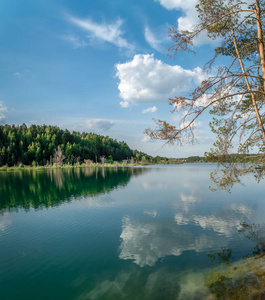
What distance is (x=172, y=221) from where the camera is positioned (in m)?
10.1

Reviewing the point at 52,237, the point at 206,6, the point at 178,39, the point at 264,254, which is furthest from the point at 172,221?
the point at 206,6

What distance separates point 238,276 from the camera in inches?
198

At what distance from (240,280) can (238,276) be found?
205 mm

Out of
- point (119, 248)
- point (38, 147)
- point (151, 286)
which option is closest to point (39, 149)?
point (38, 147)

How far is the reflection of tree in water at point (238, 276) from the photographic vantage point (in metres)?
4.32

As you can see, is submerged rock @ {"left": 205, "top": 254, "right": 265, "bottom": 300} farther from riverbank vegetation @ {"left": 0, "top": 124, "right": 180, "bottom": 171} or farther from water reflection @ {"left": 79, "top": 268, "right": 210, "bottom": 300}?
riverbank vegetation @ {"left": 0, "top": 124, "right": 180, "bottom": 171}

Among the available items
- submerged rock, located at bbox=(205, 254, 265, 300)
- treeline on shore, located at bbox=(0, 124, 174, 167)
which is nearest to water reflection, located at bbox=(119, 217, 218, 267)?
submerged rock, located at bbox=(205, 254, 265, 300)

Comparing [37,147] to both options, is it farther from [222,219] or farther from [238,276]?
[238,276]

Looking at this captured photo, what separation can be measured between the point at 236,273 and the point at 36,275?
5354mm

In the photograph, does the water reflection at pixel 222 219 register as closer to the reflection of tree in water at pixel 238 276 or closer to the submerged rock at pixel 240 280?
the reflection of tree in water at pixel 238 276

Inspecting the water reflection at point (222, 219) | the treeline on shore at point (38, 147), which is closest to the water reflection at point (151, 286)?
the water reflection at point (222, 219)

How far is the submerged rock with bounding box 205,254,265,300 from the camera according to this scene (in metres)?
4.27

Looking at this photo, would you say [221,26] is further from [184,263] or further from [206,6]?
[184,263]

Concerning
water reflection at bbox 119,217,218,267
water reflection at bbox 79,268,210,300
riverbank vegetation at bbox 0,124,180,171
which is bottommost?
water reflection at bbox 119,217,218,267
